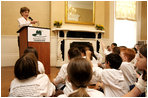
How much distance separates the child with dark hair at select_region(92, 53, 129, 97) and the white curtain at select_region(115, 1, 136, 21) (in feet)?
18.2

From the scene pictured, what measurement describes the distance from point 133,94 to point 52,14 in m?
4.78

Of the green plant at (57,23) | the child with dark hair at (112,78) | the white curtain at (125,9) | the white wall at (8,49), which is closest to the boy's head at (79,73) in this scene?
the child with dark hair at (112,78)

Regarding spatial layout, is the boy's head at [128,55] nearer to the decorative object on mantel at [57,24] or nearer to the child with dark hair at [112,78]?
the child with dark hair at [112,78]

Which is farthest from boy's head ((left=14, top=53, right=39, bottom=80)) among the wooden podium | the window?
the window

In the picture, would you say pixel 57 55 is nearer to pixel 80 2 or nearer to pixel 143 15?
pixel 80 2

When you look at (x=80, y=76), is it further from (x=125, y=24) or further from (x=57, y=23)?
(x=125, y=24)

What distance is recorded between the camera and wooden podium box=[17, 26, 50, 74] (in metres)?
2.92

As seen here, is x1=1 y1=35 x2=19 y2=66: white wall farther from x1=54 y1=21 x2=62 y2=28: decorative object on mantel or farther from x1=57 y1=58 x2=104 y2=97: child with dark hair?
x1=57 y1=58 x2=104 y2=97: child with dark hair

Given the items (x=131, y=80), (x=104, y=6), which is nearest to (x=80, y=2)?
(x=104, y=6)

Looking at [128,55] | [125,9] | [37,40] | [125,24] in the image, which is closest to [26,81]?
[128,55]

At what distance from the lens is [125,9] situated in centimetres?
685

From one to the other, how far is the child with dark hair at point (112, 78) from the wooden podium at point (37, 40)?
5.42 ft

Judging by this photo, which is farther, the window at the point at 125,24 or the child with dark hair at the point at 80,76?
the window at the point at 125,24

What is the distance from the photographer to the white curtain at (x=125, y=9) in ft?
22.3
